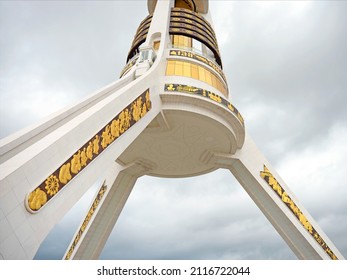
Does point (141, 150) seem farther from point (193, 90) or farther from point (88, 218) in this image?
point (88, 218)

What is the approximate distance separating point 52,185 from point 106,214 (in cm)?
1376

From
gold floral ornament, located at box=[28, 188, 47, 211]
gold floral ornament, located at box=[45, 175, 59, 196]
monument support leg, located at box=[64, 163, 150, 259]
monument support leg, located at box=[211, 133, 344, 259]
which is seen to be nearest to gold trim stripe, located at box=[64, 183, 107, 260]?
monument support leg, located at box=[64, 163, 150, 259]

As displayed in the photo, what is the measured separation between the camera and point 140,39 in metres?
21.5

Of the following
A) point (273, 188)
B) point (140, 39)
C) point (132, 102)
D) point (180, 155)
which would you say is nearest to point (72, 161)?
point (132, 102)

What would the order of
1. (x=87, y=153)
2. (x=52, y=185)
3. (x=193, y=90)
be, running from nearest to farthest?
1. (x=52, y=185)
2. (x=87, y=153)
3. (x=193, y=90)

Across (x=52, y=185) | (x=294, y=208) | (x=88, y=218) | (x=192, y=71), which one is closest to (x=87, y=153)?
(x=52, y=185)

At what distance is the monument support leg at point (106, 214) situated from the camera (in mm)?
19047

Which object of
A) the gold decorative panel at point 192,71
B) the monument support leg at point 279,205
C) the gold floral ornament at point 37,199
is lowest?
the gold floral ornament at point 37,199

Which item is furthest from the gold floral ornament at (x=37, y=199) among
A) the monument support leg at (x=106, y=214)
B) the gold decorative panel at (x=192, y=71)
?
the monument support leg at (x=106, y=214)

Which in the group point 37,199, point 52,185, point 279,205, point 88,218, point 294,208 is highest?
point 294,208

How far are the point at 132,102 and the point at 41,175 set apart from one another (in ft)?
19.8

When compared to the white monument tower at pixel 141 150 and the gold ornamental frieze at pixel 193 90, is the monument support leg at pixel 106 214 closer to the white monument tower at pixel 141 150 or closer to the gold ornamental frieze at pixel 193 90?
the white monument tower at pixel 141 150

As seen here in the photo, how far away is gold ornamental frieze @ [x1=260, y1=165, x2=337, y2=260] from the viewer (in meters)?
18.1

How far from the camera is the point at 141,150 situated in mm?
18984
